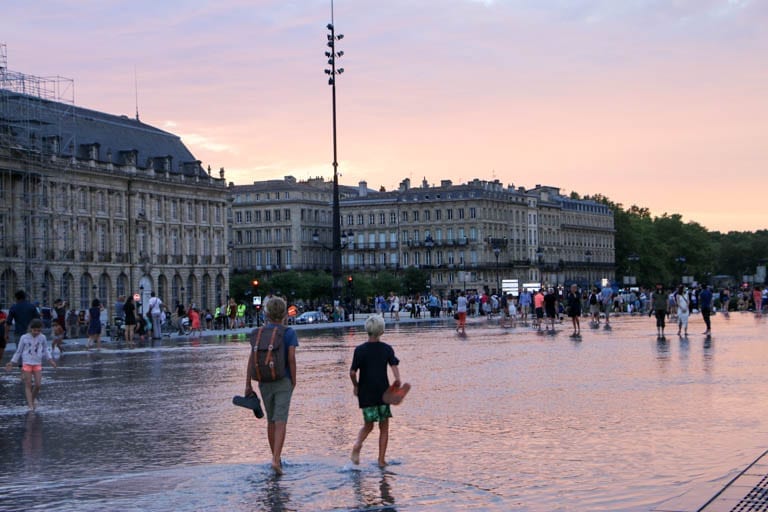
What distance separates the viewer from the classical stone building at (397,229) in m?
155

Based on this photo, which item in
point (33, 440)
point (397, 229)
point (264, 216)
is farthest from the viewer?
point (397, 229)

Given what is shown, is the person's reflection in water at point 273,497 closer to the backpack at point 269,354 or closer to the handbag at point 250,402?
the handbag at point 250,402

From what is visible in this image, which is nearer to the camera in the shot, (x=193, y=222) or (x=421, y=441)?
(x=421, y=441)

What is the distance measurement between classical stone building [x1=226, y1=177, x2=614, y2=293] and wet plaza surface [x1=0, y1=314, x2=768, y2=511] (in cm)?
12973

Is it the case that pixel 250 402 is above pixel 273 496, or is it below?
above

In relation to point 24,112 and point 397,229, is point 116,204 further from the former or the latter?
point 397,229

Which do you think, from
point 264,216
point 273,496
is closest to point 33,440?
point 273,496

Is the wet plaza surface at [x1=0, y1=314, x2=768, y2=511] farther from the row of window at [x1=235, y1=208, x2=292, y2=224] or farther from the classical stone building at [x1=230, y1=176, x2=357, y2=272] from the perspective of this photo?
the row of window at [x1=235, y1=208, x2=292, y2=224]

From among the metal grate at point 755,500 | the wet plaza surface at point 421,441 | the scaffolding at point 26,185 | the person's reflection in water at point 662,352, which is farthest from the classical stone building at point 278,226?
the metal grate at point 755,500

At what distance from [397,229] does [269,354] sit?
146385 mm

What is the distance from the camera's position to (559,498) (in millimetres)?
10031

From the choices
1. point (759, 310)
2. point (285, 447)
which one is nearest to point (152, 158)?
point (759, 310)

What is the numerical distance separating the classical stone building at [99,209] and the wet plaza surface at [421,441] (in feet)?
157

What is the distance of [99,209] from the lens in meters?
97.1
